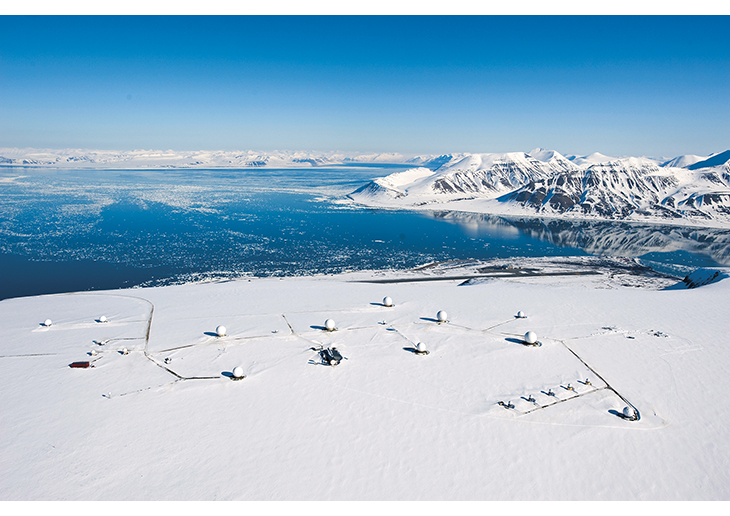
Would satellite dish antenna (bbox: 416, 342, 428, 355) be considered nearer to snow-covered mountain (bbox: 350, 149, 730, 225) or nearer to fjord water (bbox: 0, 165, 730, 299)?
fjord water (bbox: 0, 165, 730, 299)

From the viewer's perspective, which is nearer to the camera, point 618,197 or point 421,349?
point 421,349

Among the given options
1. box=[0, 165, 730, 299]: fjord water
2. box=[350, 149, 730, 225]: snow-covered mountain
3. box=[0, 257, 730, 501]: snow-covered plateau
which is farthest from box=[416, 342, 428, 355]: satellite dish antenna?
box=[350, 149, 730, 225]: snow-covered mountain

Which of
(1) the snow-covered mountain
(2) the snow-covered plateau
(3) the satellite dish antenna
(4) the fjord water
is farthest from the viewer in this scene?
(1) the snow-covered mountain

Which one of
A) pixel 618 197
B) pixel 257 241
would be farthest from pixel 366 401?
pixel 618 197

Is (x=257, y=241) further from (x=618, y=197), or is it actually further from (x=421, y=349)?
(x=618, y=197)

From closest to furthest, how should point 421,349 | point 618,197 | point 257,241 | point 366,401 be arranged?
point 366,401 < point 421,349 < point 257,241 < point 618,197

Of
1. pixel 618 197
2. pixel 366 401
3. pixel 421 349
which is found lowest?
pixel 366 401

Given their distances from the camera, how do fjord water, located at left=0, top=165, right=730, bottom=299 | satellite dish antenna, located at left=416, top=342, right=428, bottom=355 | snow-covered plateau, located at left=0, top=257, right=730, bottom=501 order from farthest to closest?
fjord water, located at left=0, top=165, right=730, bottom=299 < satellite dish antenna, located at left=416, top=342, right=428, bottom=355 < snow-covered plateau, located at left=0, top=257, right=730, bottom=501
